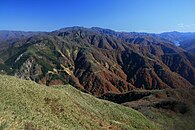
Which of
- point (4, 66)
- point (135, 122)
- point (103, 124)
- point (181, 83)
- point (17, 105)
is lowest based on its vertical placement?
point (181, 83)

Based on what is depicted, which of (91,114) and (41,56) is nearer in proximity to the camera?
(91,114)

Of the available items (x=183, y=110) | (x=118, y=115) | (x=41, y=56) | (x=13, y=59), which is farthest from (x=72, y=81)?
(x=118, y=115)

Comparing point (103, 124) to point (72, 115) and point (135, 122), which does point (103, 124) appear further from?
point (135, 122)

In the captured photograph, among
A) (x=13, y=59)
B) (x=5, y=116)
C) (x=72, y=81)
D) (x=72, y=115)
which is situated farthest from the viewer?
(x=13, y=59)

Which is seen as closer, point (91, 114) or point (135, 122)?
point (91, 114)

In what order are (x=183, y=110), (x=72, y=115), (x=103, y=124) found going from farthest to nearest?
(x=183, y=110), (x=103, y=124), (x=72, y=115)

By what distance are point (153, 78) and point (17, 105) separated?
171 metres

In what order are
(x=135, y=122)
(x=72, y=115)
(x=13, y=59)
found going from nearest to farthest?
(x=72, y=115) → (x=135, y=122) → (x=13, y=59)

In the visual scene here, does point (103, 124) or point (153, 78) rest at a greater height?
point (103, 124)

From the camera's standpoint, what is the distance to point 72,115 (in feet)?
129

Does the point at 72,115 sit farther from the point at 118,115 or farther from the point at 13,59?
the point at 13,59

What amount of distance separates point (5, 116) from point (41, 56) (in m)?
168

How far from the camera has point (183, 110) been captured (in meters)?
76.5

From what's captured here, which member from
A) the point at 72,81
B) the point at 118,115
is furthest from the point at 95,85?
the point at 118,115
